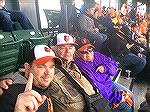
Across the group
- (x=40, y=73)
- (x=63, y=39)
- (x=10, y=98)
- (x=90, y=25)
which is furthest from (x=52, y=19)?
(x=10, y=98)

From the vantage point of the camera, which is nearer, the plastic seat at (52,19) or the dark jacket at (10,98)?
the dark jacket at (10,98)

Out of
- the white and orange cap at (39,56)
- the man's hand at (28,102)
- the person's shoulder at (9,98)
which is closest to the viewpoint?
the man's hand at (28,102)

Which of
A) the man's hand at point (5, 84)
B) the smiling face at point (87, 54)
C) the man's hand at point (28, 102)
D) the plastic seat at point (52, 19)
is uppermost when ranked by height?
the plastic seat at point (52, 19)

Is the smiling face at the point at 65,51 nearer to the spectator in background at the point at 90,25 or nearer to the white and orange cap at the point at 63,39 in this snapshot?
the white and orange cap at the point at 63,39

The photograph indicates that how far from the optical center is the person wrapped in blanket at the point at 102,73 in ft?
3.06

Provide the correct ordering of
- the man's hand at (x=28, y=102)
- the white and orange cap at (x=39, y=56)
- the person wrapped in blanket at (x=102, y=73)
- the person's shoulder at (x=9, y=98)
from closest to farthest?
the man's hand at (x=28, y=102) → the person's shoulder at (x=9, y=98) → the white and orange cap at (x=39, y=56) → the person wrapped in blanket at (x=102, y=73)

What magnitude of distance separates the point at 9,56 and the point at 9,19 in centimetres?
18

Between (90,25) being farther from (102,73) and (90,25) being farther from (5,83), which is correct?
(5,83)

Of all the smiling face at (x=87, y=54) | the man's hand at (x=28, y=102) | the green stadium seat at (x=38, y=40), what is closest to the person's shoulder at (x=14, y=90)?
the man's hand at (x=28, y=102)

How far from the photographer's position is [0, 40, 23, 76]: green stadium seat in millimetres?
710

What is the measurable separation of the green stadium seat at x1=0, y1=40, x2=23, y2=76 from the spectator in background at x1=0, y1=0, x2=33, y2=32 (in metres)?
0.11

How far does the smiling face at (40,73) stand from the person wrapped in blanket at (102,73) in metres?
0.26

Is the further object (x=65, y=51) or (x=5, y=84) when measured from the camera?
(x=65, y=51)

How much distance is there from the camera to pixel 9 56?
735 millimetres
